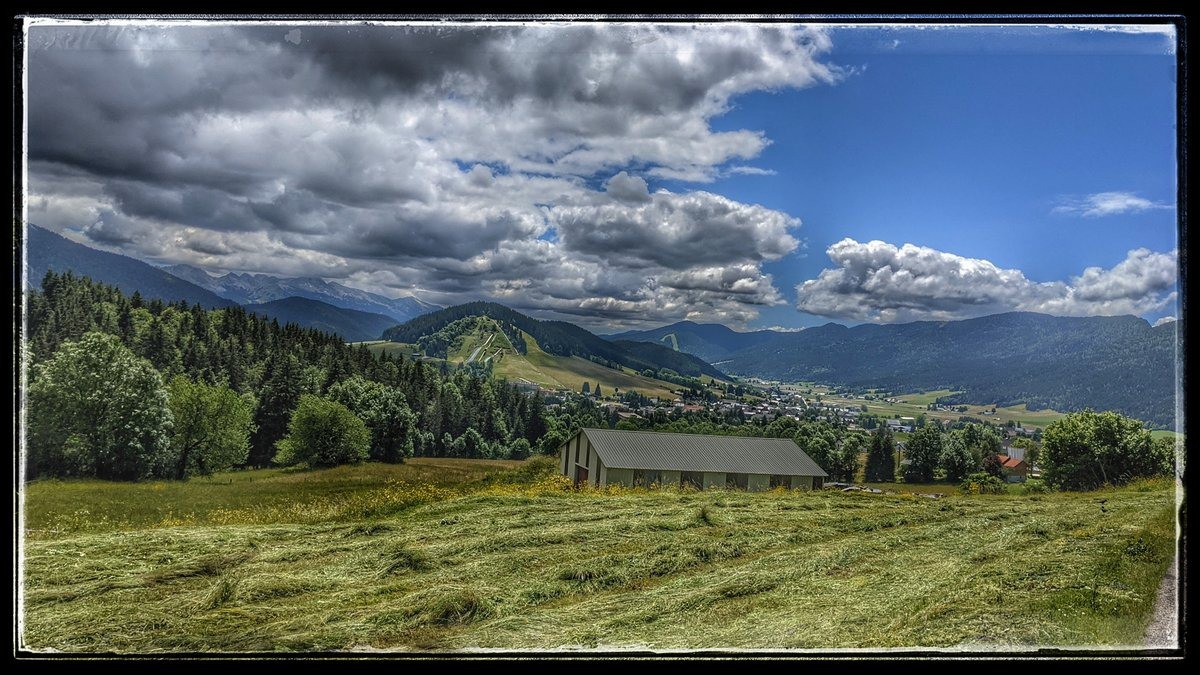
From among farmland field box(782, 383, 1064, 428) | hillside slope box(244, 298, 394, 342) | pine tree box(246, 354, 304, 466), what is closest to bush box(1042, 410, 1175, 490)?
farmland field box(782, 383, 1064, 428)

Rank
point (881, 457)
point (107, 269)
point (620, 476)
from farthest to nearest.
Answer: point (881, 457), point (620, 476), point (107, 269)

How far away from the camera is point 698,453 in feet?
20.4

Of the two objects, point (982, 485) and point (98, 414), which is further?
point (982, 485)

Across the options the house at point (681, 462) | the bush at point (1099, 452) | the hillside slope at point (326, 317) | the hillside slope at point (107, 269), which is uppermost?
the hillside slope at point (107, 269)

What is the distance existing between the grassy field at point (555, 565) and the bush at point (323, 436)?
6.9 inches

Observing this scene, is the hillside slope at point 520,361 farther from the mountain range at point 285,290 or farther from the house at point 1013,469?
the house at point 1013,469

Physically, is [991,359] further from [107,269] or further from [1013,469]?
[107,269]

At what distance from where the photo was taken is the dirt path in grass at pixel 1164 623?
14.5ft

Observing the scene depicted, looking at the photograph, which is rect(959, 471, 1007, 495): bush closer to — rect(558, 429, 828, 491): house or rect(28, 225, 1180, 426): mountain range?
rect(28, 225, 1180, 426): mountain range

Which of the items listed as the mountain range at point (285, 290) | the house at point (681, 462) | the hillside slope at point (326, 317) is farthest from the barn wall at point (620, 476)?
the hillside slope at point (326, 317)

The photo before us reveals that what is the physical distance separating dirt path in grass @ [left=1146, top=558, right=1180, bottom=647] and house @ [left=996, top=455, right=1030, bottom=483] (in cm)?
165

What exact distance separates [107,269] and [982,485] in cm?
820

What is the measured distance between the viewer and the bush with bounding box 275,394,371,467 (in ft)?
19.2

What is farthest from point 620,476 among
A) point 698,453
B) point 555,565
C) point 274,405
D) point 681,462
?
point 274,405
